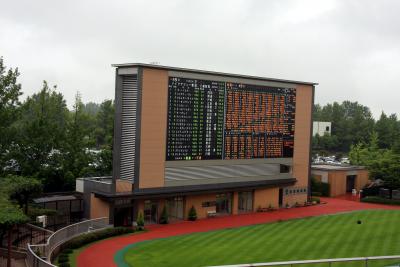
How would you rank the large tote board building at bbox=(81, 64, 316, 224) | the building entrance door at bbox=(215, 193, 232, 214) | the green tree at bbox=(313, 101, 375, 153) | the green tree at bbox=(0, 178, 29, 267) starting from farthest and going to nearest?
1. the green tree at bbox=(313, 101, 375, 153)
2. the building entrance door at bbox=(215, 193, 232, 214)
3. the large tote board building at bbox=(81, 64, 316, 224)
4. the green tree at bbox=(0, 178, 29, 267)

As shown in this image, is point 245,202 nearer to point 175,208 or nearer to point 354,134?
point 175,208

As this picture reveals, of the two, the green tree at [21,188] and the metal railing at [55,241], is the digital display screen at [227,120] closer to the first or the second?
the metal railing at [55,241]

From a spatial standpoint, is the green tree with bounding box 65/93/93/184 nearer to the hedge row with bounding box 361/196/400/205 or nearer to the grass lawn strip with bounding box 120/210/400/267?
the grass lawn strip with bounding box 120/210/400/267

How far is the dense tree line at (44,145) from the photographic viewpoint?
3788cm

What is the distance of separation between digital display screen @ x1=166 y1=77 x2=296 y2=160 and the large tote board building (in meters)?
0.08

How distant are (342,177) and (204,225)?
88.5ft

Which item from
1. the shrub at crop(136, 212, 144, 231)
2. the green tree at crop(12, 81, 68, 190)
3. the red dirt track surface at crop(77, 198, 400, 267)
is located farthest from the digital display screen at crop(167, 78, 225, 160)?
the green tree at crop(12, 81, 68, 190)

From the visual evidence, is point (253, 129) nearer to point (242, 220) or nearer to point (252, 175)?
point (252, 175)

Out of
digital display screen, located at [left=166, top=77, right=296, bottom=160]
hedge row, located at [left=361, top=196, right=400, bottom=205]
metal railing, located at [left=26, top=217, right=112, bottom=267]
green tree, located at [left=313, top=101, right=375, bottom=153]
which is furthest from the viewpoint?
green tree, located at [left=313, top=101, right=375, bottom=153]

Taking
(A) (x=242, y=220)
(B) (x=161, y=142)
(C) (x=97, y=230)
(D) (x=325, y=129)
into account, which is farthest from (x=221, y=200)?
(D) (x=325, y=129)

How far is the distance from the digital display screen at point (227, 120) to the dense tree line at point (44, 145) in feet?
37.8

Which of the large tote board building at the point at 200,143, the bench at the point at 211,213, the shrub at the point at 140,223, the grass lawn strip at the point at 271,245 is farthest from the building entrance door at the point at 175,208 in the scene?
the grass lawn strip at the point at 271,245

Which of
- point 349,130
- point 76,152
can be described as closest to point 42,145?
point 76,152

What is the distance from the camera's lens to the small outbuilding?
189 ft
